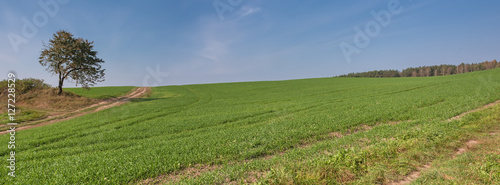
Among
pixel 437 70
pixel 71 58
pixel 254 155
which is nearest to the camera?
pixel 254 155

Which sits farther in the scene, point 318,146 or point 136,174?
point 318,146

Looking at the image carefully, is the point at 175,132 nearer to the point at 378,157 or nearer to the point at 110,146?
the point at 110,146

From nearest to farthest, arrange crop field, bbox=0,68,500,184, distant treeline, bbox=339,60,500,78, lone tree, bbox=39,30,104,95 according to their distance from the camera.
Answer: crop field, bbox=0,68,500,184
lone tree, bbox=39,30,104,95
distant treeline, bbox=339,60,500,78

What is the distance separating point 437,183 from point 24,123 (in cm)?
3141

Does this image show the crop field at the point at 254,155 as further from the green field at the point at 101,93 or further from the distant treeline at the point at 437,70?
the distant treeline at the point at 437,70

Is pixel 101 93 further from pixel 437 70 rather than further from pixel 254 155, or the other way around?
pixel 437 70

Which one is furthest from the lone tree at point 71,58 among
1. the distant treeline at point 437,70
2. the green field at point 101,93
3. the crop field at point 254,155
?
the distant treeline at point 437,70

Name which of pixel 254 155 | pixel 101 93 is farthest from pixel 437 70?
pixel 101 93

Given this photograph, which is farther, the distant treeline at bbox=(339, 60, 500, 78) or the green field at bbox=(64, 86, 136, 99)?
the distant treeline at bbox=(339, 60, 500, 78)

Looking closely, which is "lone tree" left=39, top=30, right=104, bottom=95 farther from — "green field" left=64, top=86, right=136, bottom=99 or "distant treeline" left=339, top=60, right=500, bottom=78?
"distant treeline" left=339, top=60, right=500, bottom=78

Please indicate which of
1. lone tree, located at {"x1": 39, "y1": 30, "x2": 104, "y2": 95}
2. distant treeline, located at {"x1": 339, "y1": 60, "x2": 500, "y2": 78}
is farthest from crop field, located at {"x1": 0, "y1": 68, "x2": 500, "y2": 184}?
distant treeline, located at {"x1": 339, "y1": 60, "x2": 500, "y2": 78}

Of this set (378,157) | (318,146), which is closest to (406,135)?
(378,157)

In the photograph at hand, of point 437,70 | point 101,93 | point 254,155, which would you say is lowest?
point 254,155

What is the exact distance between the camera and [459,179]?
17.8 ft
